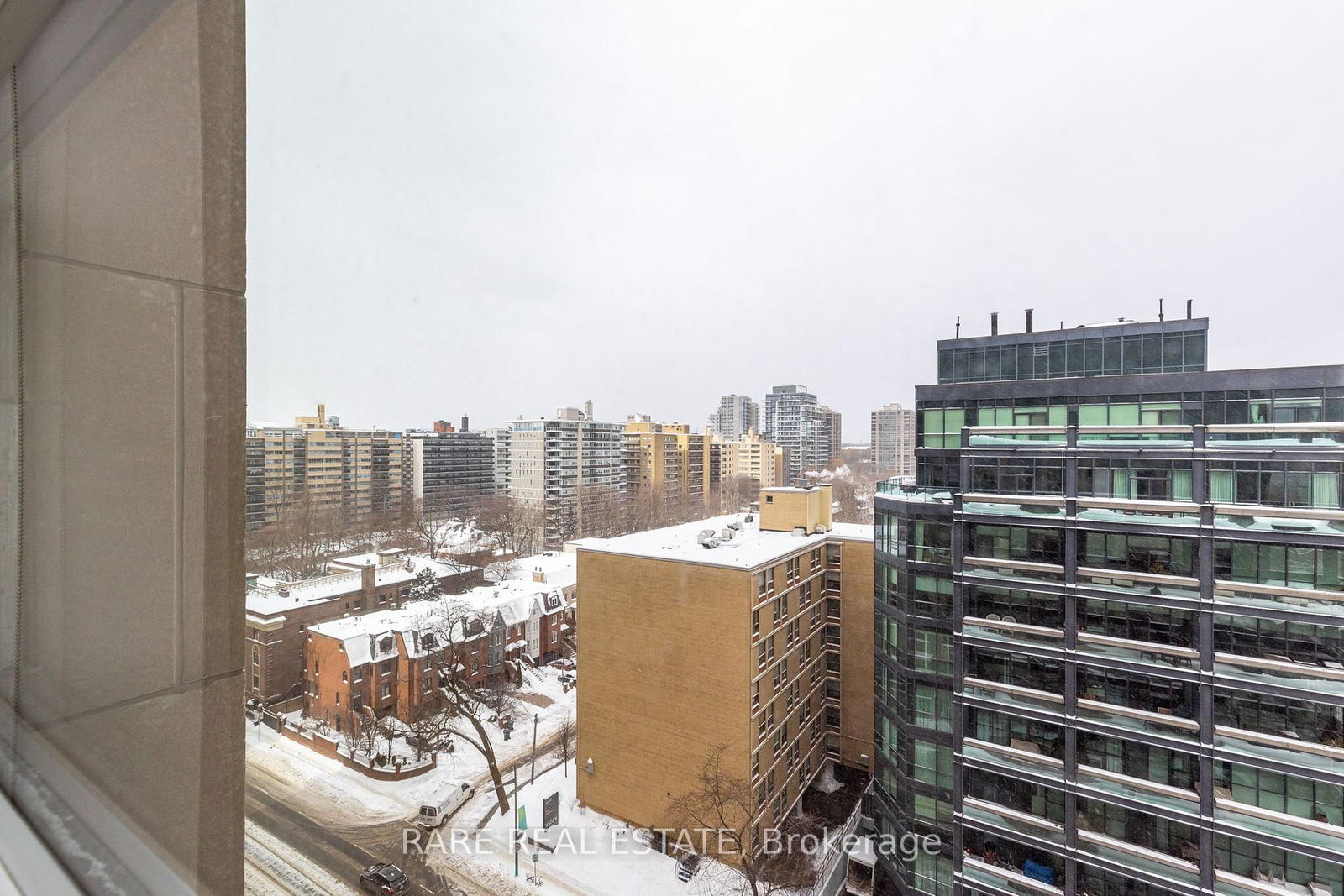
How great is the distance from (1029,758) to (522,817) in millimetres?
4123

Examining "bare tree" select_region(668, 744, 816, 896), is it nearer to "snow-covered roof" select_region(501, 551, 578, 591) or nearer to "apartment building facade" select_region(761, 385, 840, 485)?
"snow-covered roof" select_region(501, 551, 578, 591)

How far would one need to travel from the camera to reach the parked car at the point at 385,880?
3241 mm

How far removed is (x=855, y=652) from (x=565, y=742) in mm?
3640

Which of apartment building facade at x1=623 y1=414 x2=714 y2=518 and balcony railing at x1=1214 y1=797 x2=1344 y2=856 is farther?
apartment building facade at x1=623 y1=414 x2=714 y2=518

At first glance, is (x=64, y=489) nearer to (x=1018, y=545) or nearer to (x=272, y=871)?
(x=272, y=871)

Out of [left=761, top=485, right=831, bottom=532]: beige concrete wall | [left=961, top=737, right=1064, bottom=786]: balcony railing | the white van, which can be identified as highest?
[left=761, top=485, right=831, bottom=532]: beige concrete wall

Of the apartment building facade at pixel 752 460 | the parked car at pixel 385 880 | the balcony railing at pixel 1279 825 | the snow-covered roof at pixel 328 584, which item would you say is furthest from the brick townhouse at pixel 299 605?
the apartment building facade at pixel 752 460

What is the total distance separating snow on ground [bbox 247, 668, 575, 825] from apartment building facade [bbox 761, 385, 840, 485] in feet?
16.0

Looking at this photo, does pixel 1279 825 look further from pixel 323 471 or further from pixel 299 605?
pixel 323 471

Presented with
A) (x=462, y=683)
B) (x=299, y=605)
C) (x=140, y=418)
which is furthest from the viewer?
(x=462, y=683)

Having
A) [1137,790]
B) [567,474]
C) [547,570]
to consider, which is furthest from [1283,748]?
[567,474]

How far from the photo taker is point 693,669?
16.3 feet

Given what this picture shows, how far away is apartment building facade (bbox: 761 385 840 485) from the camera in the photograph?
9.45m

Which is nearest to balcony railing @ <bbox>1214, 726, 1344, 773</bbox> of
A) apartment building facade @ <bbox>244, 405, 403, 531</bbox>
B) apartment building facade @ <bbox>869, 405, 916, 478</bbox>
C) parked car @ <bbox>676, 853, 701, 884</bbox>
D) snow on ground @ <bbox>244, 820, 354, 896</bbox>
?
apartment building facade @ <bbox>869, 405, 916, 478</bbox>
